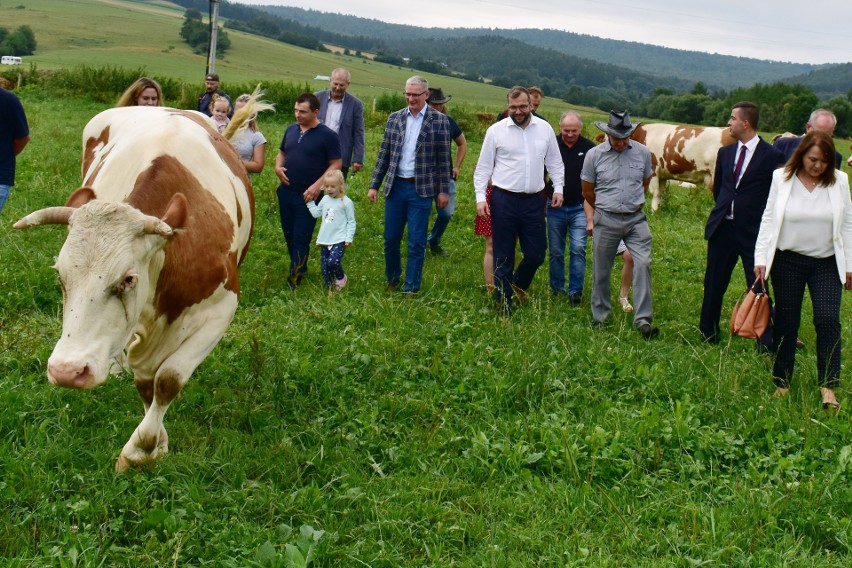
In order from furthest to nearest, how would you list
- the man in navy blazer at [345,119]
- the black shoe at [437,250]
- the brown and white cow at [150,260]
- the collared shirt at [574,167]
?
the black shoe at [437,250] → the man in navy blazer at [345,119] → the collared shirt at [574,167] → the brown and white cow at [150,260]

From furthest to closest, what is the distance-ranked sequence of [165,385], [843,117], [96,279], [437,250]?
[843,117]
[437,250]
[165,385]
[96,279]

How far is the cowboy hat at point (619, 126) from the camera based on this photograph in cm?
748

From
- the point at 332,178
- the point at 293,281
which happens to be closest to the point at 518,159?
the point at 332,178

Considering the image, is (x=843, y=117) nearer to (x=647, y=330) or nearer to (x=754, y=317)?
(x=647, y=330)

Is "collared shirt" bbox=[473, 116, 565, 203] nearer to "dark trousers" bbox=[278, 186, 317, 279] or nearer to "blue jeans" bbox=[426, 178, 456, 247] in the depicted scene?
"dark trousers" bbox=[278, 186, 317, 279]

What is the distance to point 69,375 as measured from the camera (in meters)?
3.64

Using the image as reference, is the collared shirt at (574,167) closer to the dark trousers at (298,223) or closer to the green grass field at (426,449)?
the green grass field at (426,449)

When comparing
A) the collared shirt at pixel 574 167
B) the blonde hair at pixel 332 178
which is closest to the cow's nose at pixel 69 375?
the blonde hair at pixel 332 178

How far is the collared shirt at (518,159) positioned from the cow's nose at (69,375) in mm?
4657

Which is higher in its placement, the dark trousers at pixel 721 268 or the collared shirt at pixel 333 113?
the collared shirt at pixel 333 113

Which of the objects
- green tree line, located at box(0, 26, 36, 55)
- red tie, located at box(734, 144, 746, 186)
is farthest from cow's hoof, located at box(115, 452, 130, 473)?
green tree line, located at box(0, 26, 36, 55)

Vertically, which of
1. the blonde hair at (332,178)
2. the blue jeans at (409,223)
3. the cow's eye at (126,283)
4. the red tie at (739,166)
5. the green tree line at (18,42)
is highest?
the red tie at (739,166)

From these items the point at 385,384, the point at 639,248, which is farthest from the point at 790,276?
the point at 385,384

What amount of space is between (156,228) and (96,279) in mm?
380
